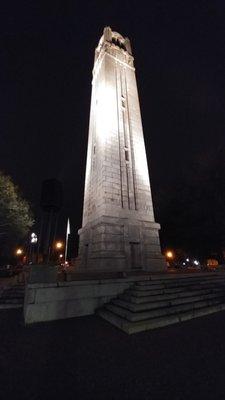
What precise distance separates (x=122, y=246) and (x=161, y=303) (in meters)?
8.53

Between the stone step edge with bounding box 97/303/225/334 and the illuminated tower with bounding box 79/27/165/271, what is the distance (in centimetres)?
728

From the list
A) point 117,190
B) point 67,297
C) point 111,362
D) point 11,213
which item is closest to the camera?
point 111,362

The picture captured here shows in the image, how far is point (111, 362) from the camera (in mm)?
4777

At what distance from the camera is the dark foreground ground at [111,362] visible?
3.70 metres

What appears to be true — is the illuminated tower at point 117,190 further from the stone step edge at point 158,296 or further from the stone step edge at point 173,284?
the stone step edge at point 158,296

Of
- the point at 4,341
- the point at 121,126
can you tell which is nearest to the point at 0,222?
the point at 121,126

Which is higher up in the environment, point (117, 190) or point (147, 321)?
point (117, 190)

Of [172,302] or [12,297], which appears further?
[12,297]

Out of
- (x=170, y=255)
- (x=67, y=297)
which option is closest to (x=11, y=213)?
(x=67, y=297)

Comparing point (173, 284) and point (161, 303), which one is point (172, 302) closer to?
point (161, 303)

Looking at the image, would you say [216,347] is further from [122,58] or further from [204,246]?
[122,58]

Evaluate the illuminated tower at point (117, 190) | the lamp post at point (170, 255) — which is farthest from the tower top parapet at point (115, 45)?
the lamp post at point (170, 255)

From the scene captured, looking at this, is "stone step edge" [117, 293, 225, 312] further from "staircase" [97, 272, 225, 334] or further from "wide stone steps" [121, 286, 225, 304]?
"wide stone steps" [121, 286, 225, 304]

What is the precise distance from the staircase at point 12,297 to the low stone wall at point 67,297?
10.9ft
